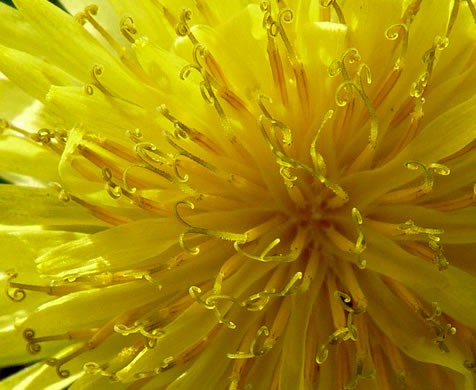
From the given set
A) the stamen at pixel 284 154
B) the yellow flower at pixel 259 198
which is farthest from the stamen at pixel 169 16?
the stamen at pixel 284 154

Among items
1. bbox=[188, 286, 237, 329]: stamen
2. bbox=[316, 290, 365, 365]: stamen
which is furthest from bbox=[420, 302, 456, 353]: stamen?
bbox=[188, 286, 237, 329]: stamen

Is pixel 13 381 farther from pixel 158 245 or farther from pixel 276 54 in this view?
pixel 276 54

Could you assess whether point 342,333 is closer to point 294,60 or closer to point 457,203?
point 457,203

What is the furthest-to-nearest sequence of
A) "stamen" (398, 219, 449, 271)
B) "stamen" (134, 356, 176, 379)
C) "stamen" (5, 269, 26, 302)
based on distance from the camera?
"stamen" (5, 269, 26, 302) → "stamen" (134, 356, 176, 379) → "stamen" (398, 219, 449, 271)

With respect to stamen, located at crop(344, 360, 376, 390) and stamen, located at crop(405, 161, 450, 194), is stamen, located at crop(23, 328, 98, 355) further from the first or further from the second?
stamen, located at crop(405, 161, 450, 194)

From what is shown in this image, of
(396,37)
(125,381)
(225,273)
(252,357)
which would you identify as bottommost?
(125,381)

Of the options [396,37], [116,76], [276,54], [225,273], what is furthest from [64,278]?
[396,37]

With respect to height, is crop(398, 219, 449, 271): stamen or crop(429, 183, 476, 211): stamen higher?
crop(429, 183, 476, 211): stamen

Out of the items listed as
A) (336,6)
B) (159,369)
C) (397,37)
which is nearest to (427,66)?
(397,37)

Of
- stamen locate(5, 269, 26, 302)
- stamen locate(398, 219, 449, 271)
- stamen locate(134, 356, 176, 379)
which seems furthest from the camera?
stamen locate(5, 269, 26, 302)
